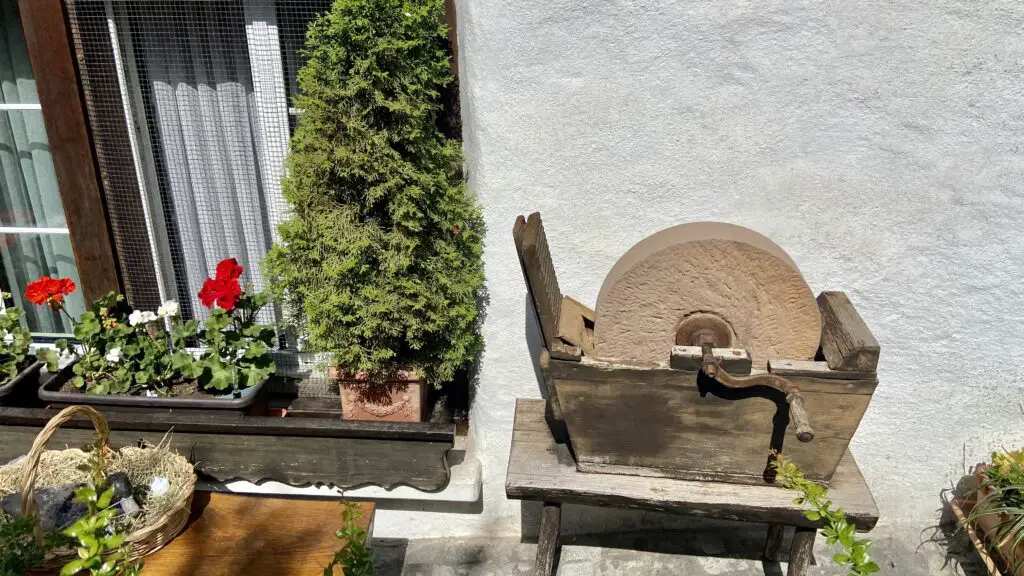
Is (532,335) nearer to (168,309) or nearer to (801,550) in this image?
(801,550)

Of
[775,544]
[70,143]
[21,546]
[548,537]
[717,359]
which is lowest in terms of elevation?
[775,544]

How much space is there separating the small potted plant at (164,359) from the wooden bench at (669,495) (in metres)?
1.28

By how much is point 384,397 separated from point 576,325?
0.89 metres

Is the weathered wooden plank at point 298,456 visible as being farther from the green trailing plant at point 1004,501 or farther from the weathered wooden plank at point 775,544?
the green trailing plant at point 1004,501

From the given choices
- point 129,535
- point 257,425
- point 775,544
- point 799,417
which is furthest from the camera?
point 775,544

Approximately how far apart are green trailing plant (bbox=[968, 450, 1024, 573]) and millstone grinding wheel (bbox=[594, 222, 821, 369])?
1127 millimetres

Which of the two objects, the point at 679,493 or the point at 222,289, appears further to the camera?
the point at 222,289

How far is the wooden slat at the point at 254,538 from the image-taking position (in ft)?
7.63

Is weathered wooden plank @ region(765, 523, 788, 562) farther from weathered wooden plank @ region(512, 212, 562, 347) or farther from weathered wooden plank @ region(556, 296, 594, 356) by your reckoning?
weathered wooden plank @ region(512, 212, 562, 347)

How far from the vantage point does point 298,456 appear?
274cm

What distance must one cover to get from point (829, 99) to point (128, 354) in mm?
2963

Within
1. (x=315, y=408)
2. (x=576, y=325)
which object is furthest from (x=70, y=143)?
(x=576, y=325)

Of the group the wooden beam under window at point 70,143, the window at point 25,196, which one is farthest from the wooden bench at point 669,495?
the window at point 25,196

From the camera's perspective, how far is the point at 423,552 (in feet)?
9.60
